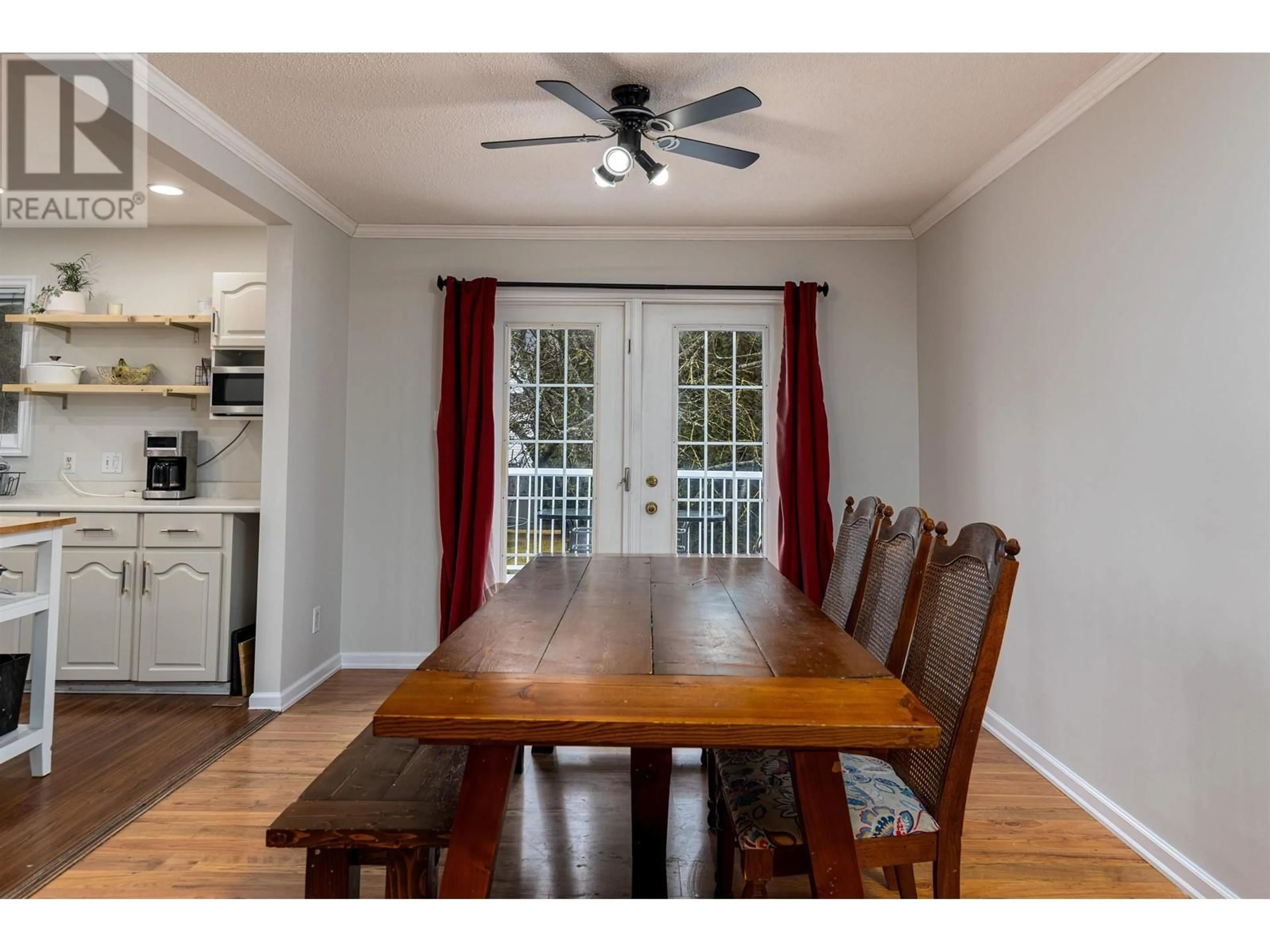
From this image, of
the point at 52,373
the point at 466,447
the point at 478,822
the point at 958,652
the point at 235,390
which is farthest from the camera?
the point at 466,447

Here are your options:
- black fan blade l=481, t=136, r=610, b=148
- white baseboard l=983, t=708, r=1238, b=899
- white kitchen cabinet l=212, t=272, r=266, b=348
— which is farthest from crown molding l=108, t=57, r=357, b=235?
white baseboard l=983, t=708, r=1238, b=899

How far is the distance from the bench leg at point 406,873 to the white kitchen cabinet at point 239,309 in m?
3.05

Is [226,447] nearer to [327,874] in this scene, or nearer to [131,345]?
[131,345]

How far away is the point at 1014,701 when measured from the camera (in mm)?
3018

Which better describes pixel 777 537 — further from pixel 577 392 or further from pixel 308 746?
pixel 308 746

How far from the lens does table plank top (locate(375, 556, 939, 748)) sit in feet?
3.79

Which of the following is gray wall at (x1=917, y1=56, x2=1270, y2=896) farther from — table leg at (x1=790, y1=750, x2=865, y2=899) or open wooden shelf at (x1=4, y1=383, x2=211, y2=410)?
open wooden shelf at (x1=4, y1=383, x2=211, y2=410)

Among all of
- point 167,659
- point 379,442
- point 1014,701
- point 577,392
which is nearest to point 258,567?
point 167,659

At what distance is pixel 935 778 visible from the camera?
1506mm

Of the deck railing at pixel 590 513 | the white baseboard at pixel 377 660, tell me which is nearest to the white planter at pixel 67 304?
the white baseboard at pixel 377 660

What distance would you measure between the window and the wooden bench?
12.0ft

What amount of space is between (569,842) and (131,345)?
3644 mm

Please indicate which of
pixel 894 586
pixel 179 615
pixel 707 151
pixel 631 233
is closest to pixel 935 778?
pixel 894 586

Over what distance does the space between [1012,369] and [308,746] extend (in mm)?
3218
